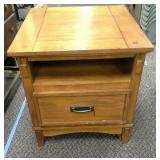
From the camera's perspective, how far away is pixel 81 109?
0.99 meters

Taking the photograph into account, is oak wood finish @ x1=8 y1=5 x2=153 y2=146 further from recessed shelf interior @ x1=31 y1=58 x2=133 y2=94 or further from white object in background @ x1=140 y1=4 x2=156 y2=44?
white object in background @ x1=140 y1=4 x2=156 y2=44

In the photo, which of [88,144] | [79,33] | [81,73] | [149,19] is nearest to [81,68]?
[81,73]

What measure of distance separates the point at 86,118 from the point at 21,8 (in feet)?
7.05

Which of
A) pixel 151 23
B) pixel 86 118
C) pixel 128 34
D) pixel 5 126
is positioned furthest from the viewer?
pixel 151 23

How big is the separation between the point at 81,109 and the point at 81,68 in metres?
0.19

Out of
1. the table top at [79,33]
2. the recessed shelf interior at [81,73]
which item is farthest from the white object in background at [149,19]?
the recessed shelf interior at [81,73]

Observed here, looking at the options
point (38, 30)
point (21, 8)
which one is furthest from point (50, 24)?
point (21, 8)

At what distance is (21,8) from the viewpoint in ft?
8.96

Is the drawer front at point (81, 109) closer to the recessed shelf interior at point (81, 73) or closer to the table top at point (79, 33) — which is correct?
the recessed shelf interior at point (81, 73)

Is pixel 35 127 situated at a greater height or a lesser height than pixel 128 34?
lesser

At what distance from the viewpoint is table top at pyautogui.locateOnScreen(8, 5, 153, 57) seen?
2.66 ft

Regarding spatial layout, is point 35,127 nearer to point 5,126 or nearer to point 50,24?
point 5,126

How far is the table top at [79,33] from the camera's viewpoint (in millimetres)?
811

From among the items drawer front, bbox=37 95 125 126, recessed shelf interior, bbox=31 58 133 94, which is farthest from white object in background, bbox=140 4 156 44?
drawer front, bbox=37 95 125 126
